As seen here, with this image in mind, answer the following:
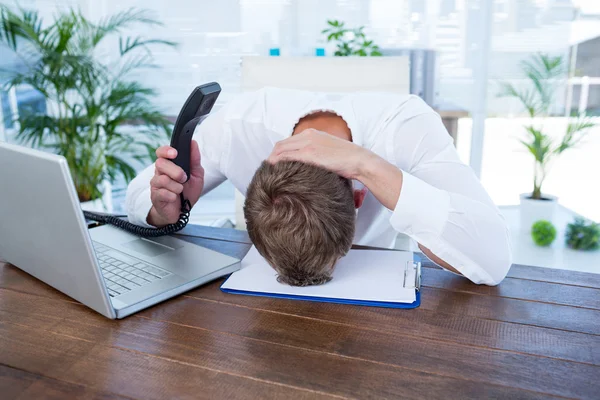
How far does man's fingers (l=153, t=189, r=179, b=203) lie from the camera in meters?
1.21

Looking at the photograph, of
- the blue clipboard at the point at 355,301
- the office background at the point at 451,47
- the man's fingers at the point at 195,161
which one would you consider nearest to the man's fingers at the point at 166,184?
the man's fingers at the point at 195,161

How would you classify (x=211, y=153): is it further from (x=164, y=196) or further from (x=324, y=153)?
(x=324, y=153)

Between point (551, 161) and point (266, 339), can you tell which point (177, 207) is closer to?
point (266, 339)

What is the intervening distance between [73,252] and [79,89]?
244 centimetres

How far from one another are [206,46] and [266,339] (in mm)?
2992

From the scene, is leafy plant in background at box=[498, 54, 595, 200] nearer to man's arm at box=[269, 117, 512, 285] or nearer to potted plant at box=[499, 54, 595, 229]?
potted plant at box=[499, 54, 595, 229]

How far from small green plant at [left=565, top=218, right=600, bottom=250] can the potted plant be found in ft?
0.51

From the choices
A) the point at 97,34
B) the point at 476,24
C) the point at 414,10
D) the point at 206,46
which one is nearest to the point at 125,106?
the point at 97,34

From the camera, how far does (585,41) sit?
3.25 metres

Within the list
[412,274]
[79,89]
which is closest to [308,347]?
[412,274]

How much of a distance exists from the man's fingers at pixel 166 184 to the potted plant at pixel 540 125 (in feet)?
8.68

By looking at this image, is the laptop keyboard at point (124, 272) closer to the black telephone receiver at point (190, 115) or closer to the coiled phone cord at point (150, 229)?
the coiled phone cord at point (150, 229)

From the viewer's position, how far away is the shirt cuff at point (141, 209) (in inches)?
51.7

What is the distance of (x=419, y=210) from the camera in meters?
1.03
